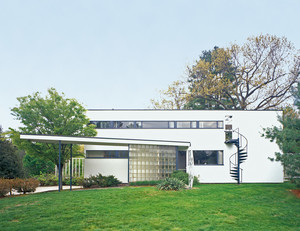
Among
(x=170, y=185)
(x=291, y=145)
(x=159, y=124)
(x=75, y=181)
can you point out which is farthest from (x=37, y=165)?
(x=291, y=145)

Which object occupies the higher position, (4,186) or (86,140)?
(86,140)

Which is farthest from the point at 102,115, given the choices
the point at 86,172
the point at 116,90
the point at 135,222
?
the point at 135,222

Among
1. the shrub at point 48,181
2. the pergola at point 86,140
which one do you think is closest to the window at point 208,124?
the pergola at point 86,140

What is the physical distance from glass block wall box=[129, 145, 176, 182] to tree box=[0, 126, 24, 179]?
5.47 m

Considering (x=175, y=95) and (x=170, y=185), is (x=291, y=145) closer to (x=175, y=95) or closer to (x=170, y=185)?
(x=170, y=185)

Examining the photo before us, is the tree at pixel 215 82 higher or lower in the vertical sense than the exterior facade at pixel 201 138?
higher

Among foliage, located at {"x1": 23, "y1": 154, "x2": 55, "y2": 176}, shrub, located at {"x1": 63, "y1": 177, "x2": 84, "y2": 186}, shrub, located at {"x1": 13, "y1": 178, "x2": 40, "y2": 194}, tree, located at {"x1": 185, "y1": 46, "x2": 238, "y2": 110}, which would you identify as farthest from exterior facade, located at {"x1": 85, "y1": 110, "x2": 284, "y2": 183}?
tree, located at {"x1": 185, "y1": 46, "x2": 238, "y2": 110}

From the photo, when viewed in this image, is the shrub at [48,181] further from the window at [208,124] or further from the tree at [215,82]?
the tree at [215,82]

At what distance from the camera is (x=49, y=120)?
16016 millimetres

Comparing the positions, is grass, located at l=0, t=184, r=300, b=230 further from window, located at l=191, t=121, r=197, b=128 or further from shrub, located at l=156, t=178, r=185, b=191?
window, located at l=191, t=121, r=197, b=128

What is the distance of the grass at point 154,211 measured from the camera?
23.1 ft

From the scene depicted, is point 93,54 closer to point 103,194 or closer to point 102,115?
point 102,115

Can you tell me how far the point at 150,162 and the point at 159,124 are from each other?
400 cm

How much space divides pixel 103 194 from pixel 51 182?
8713 mm
